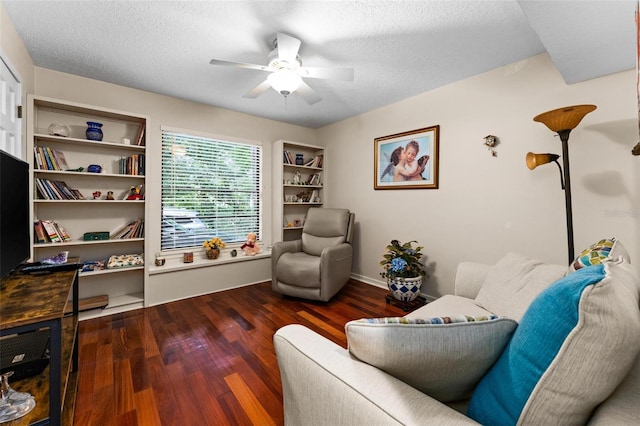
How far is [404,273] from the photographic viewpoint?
2.73m

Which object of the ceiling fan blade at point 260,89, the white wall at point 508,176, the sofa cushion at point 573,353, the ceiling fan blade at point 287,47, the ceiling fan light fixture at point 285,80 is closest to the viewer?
the sofa cushion at point 573,353

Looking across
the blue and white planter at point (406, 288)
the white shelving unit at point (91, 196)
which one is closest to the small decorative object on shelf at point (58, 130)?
the white shelving unit at point (91, 196)

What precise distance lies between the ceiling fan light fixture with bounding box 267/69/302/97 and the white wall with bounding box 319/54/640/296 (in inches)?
65.1

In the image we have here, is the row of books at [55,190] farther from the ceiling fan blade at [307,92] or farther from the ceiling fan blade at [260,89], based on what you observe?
the ceiling fan blade at [307,92]

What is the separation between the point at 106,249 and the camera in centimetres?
276

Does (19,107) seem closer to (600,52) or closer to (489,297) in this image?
(489,297)

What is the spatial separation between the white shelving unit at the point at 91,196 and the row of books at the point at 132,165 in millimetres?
56

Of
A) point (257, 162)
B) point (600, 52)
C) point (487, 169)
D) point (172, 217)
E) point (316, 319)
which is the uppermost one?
point (600, 52)

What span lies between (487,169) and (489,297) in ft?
4.70

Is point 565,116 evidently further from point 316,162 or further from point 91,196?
point 91,196

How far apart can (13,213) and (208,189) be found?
7.11ft

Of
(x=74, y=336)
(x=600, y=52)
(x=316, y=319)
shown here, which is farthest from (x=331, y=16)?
(x=74, y=336)

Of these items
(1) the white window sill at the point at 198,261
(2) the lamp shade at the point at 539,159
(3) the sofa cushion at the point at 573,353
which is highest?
(2) the lamp shade at the point at 539,159

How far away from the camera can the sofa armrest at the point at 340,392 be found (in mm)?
602
